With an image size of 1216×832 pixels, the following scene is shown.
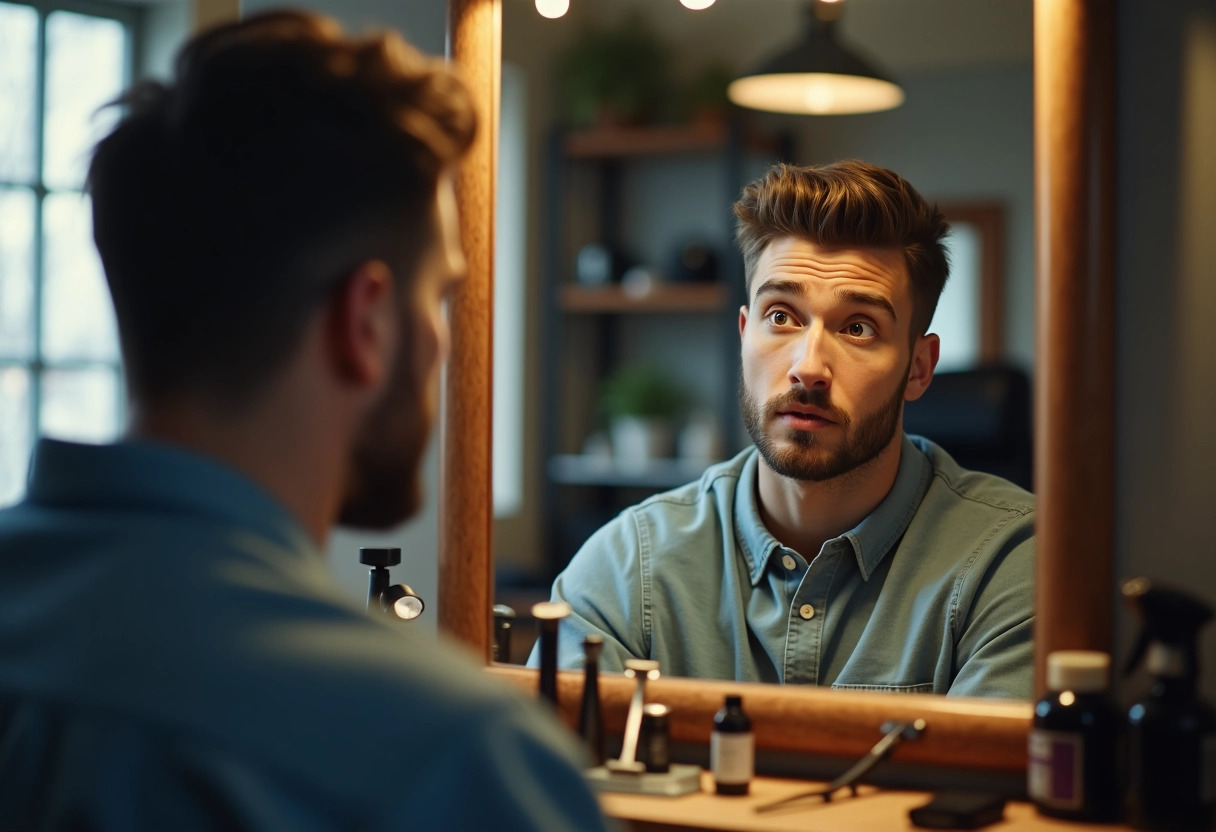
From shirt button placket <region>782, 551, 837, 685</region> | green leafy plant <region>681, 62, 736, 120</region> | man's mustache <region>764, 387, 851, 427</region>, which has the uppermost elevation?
green leafy plant <region>681, 62, 736, 120</region>

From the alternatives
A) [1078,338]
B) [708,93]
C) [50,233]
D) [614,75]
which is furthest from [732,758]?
[50,233]

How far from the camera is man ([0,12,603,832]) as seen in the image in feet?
2.26

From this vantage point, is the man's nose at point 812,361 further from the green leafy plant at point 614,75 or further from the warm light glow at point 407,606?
the green leafy plant at point 614,75

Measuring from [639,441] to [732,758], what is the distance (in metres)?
0.51

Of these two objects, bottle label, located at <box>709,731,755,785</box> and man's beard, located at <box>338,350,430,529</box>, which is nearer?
man's beard, located at <box>338,350,430,529</box>

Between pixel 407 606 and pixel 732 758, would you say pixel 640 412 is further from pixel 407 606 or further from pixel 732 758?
pixel 732 758

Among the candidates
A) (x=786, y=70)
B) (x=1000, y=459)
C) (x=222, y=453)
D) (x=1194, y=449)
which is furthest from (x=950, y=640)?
(x=222, y=453)

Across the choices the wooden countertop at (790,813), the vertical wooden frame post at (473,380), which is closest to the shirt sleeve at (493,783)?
the wooden countertop at (790,813)

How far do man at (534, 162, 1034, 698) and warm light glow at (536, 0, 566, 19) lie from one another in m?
0.39

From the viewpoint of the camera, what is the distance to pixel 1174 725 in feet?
4.01

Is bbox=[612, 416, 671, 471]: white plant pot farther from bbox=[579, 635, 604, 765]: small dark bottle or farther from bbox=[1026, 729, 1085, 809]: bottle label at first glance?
bbox=[1026, 729, 1085, 809]: bottle label

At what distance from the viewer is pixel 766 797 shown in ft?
4.56

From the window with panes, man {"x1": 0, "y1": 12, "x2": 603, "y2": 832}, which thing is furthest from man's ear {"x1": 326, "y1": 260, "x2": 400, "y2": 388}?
the window with panes

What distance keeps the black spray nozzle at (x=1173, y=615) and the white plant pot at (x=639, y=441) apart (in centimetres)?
65
